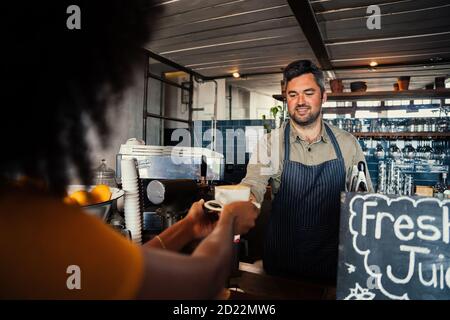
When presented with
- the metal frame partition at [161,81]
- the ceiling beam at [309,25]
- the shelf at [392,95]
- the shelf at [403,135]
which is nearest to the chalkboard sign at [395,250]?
the ceiling beam at [309,25]

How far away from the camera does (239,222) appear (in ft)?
3.45

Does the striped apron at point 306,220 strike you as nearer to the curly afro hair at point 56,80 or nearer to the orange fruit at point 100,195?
the orange fruit at point 100,195

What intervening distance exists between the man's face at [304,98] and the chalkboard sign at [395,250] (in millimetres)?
1196

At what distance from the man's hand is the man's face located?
127 centimetres

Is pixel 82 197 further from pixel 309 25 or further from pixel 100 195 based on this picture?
pixel 309 25

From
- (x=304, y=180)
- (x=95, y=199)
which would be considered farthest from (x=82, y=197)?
(x=304, y=180)

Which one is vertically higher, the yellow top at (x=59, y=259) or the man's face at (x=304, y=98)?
the man's face at (x=304, y=98)

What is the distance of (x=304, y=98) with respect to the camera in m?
2.18

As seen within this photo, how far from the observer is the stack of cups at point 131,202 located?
56.9 inches

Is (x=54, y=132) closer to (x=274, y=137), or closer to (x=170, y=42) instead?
(x=274, y=137)

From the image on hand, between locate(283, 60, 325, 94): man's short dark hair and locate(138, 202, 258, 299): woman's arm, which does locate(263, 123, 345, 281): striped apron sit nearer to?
locate(283, 60, 325, 94): man's short dark hair

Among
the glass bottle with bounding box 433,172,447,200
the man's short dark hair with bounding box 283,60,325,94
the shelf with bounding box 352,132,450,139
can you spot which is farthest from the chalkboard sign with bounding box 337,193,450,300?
the shelf with bounding box 352,132,450,139

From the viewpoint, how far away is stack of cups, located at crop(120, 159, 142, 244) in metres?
1.45

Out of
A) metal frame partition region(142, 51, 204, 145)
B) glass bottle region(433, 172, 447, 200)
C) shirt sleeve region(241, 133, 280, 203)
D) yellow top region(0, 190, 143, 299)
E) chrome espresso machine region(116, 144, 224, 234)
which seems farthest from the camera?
metal frame partition region(142, 51, 204, 145)
